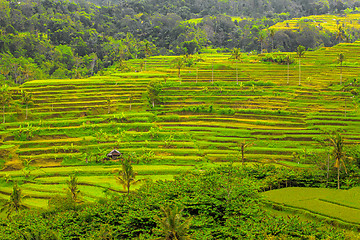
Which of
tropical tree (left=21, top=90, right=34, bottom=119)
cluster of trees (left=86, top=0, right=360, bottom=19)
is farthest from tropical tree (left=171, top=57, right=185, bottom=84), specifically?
cluster of trees (left=86, top=0, right=360, bottom=19)

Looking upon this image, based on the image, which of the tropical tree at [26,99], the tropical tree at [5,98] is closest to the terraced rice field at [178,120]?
the tropical tree at [26,99]

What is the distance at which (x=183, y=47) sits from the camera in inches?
3543

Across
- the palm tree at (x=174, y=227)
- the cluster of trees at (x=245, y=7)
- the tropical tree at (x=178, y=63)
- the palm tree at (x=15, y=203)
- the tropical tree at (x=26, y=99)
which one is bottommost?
the palm tree at (x=15, y=203)

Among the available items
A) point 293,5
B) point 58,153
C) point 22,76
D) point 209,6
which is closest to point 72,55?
point 22,76

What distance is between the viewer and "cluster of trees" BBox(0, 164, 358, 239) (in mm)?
21084

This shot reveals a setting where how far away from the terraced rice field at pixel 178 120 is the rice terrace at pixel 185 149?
16cm

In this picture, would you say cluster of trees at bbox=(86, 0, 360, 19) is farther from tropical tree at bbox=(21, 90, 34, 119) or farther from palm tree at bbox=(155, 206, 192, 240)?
palm tree at bbox=(155, 206, 192, 240)

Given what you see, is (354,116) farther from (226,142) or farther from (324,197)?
(324,197)

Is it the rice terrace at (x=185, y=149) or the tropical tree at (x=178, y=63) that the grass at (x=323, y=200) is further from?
the tropical tree at (x=178, y=63)

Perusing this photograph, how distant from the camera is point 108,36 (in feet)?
358

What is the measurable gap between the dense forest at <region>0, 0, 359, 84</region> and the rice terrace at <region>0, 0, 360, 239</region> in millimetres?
1483

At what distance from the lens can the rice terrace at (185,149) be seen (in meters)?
24.2

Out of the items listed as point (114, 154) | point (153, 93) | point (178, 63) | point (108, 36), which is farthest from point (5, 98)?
point (108, 36)

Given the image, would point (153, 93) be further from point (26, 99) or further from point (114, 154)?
point (26, 99)
